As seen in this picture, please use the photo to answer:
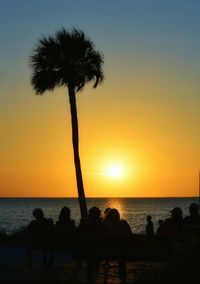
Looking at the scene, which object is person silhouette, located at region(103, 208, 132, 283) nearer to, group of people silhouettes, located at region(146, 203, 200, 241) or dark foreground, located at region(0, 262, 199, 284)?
dark foreground, located at region(0, 262, 199, 284)

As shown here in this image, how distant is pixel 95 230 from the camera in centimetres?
1317

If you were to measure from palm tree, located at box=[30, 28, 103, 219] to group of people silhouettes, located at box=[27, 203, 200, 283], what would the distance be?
38.7 ft

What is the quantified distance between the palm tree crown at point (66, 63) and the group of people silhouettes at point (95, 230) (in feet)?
41.5

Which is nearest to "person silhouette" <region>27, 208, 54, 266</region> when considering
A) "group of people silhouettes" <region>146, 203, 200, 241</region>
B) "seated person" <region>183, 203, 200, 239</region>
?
"group of people silhouettes" <region>146, 203, 200, 241</region>

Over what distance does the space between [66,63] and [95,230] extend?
15.6 m

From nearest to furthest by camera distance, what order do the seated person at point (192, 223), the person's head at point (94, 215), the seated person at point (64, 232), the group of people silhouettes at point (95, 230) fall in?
the group of people silhouettes at point (95, 230)
the seated person at point (64, 232)
the person's head at point (94, 215)
the seated person at point (192, 223)

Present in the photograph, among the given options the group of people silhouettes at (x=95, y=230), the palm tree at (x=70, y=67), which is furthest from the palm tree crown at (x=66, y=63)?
the group of people silhouettes at (x=95, y=230)

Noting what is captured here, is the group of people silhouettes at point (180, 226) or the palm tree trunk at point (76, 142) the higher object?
the palm tree trunk at point (76, 142)

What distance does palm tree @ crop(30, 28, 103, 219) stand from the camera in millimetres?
27562

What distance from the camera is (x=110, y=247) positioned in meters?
12.9

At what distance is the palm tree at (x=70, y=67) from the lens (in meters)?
27.6

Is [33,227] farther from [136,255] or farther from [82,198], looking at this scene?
[82,198]

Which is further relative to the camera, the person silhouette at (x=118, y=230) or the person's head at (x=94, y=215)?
the person's head at (x=94, y=215)

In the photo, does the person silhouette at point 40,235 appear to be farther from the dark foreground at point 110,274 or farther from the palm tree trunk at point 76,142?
the palm tree trunk at point 76,142
